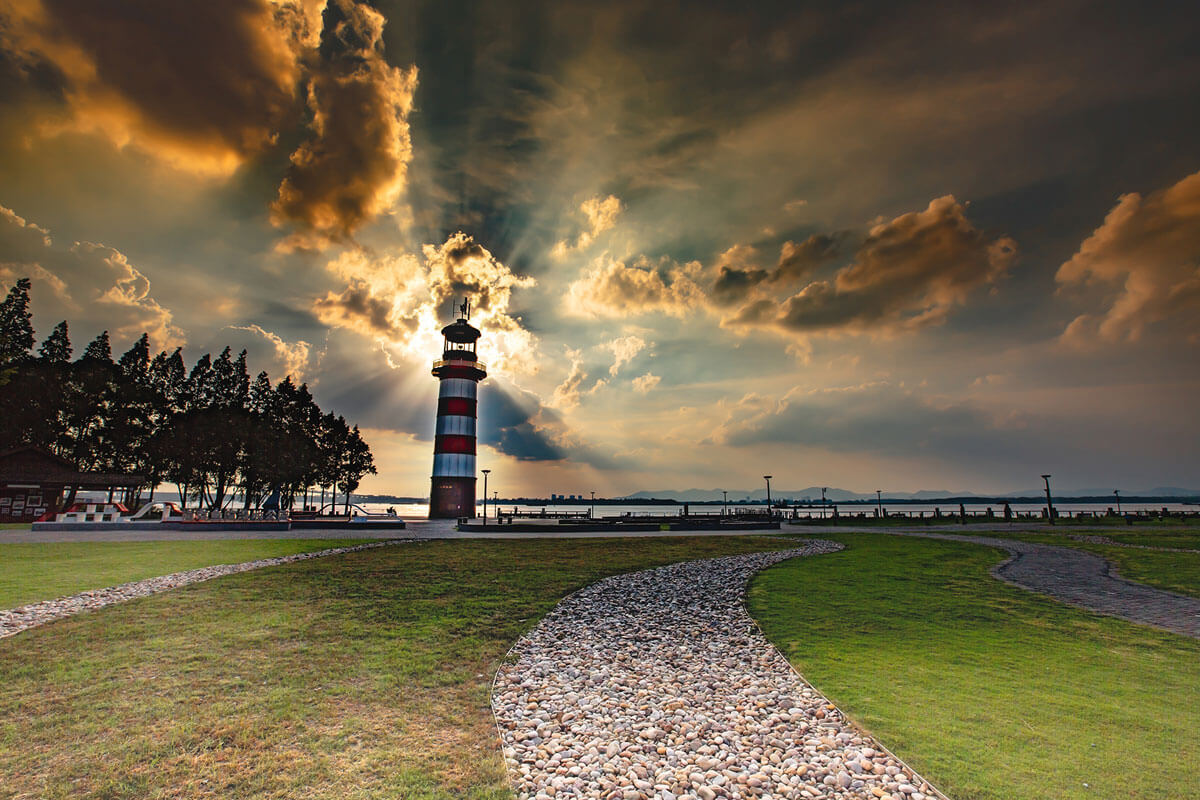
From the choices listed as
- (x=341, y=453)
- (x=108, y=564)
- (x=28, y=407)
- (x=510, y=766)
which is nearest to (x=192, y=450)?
(x=28, y=407)

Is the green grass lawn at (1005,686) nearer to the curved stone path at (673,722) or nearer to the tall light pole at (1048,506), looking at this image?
the curved stone path at (673,722)

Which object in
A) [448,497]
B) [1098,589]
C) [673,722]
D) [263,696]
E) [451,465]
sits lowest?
[1098,589]

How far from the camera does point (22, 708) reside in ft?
21.8

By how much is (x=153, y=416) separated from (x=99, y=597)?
43724 millimetres

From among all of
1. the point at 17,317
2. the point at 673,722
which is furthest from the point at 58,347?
the point at 673,722

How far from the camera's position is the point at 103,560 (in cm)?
1848

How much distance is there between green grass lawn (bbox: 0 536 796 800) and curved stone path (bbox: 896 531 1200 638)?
43.5ft

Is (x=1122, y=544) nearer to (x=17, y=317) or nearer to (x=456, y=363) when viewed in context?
(x=456, y=363)

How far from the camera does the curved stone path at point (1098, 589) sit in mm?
11680

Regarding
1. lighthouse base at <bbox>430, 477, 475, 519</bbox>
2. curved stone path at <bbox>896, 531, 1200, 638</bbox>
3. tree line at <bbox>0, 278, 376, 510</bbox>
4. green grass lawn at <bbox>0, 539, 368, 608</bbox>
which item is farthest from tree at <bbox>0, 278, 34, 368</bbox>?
curved stone path at <bbox>896, 531, 1200, 638</bbox>

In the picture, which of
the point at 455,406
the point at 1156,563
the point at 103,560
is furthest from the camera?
the point at 455,406

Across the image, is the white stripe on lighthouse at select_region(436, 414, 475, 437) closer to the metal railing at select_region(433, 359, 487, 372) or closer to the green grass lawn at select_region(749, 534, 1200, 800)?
the metal railing at select_region(433, 359, 487, 372)

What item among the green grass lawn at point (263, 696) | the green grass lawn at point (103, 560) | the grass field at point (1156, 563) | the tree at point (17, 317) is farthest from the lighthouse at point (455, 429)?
the grass field at point (1156, 563)

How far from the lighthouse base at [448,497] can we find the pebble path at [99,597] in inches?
1214
